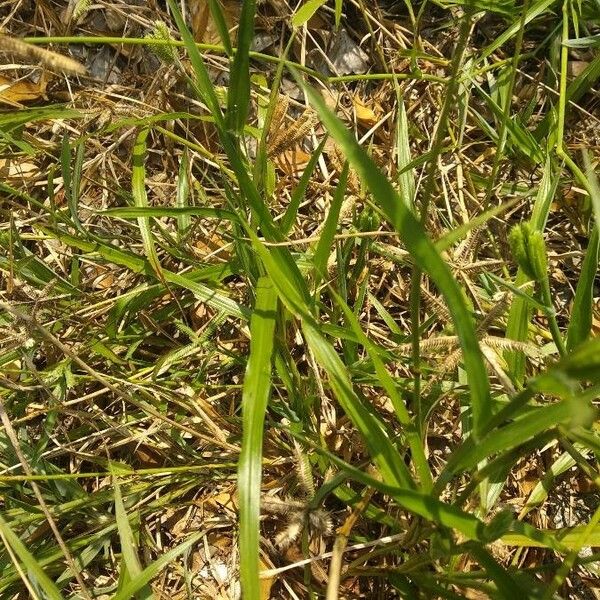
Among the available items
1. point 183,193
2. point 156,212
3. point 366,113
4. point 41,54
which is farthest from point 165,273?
point 41,54

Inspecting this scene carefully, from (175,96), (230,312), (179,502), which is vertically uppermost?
(175,96)

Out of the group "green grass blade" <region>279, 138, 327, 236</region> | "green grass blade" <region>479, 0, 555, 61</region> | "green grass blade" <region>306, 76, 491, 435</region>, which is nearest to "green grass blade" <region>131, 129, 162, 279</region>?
"green grass blade" <region>279, 138, 327, 236</region>

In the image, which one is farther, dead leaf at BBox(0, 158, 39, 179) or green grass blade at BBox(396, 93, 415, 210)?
dead leaf at BBox(0, 158, 39, 179)

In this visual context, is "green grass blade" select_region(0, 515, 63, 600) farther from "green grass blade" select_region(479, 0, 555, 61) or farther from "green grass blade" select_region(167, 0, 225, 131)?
"green grass blade" select_region(479, 0, 555, 61)

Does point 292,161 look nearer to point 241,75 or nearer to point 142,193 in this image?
point 142,193

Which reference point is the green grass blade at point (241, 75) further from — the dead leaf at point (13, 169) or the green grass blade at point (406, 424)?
the dead leaf at point (13, 169)

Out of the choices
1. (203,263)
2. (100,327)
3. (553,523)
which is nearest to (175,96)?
(203,263)

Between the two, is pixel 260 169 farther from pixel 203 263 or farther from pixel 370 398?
pixel 370 398
